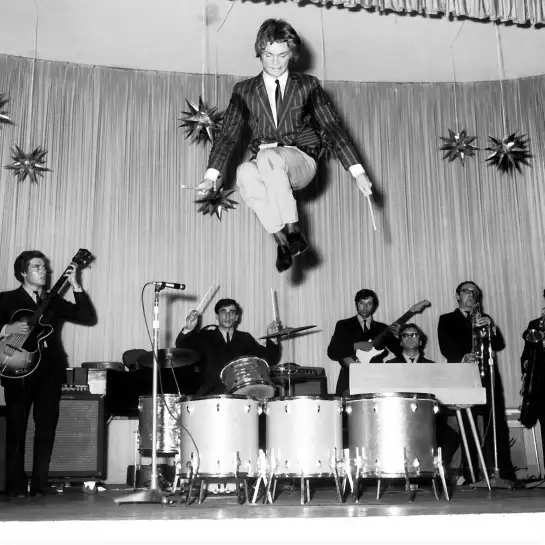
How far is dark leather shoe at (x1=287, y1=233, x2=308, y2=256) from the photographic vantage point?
15.2 ft

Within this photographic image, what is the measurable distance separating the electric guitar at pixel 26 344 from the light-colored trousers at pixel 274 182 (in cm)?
173

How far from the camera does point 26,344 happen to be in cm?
573

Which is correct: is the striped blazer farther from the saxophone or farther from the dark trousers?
the saxophone

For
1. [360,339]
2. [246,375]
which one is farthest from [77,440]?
[360,339]

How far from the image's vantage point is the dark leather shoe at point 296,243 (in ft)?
15.2

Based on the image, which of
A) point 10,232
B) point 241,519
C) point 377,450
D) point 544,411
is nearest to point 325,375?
point 544,411

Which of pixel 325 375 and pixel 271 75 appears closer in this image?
pixel 271 75

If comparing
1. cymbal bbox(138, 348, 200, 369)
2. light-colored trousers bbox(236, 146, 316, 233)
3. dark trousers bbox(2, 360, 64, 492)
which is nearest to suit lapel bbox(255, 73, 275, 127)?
light-colored trousers bbox(236, 146, 316, 233)

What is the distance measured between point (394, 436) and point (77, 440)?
303 centimetres

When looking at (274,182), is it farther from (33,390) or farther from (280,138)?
(33,390)

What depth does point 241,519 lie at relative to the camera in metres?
3.58

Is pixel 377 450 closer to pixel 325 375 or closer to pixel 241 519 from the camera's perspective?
pixel 241 519

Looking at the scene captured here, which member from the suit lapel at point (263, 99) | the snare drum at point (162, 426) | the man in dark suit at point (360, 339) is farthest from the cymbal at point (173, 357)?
the suit lapel at point (263, 99)

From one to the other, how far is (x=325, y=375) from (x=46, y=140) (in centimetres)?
393
